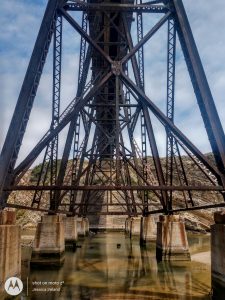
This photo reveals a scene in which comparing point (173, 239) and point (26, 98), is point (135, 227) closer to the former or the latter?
point (173, 239)

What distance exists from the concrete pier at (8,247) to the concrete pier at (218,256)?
16.5 feet

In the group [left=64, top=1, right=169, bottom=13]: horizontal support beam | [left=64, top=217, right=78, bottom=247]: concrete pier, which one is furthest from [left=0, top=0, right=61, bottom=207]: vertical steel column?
[left=64, top=217, right=78, bottom=247]: concrete pier

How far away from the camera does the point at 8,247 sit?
763 cm

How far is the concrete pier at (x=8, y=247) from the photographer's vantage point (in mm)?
7422

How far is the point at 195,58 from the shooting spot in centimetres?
940

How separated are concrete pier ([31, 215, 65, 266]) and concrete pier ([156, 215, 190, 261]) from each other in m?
4.89

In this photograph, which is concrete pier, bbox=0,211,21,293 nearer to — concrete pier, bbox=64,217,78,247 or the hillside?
concrete pier, bbox=64,217,78,247

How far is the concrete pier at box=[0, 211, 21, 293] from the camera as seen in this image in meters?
7.42

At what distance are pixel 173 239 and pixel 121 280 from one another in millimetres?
4829

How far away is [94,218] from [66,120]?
34989 millimetres

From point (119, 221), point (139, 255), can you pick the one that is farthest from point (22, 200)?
point (139, 255)

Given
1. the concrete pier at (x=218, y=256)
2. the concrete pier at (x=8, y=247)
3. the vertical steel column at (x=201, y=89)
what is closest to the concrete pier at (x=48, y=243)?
the concrete pier at (x=8, y=247)
